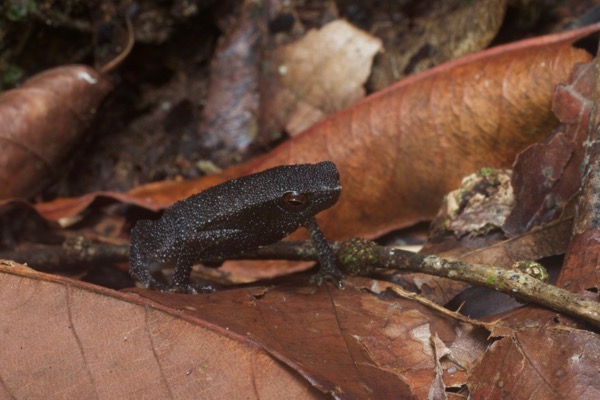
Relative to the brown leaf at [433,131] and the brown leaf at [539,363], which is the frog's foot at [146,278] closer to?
the brown leaf at [433,131]

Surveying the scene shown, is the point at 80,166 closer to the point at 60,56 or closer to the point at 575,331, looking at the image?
the point at 60,56

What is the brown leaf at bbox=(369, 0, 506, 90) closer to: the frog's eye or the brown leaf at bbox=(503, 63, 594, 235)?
the brown leaf at bbox=(503, 63, 594, 235)

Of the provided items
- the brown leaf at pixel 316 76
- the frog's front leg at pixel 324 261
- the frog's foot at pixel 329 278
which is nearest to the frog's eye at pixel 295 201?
the frog's front leg at pixel 324 261

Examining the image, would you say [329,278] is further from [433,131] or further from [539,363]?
[433,131]

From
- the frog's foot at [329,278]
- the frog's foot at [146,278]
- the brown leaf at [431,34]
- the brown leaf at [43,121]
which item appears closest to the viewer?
the frog's foot at [329,278]

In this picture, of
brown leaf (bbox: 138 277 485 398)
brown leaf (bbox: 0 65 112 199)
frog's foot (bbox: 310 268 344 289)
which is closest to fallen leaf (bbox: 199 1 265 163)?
brown leaf (bbox: 0 65 112 199)

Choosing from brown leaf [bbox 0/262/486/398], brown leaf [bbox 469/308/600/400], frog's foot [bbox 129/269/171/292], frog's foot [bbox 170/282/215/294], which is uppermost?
brown leaf [bbox 0/262/486/398]

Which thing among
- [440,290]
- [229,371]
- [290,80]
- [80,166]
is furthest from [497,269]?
[80,166]
